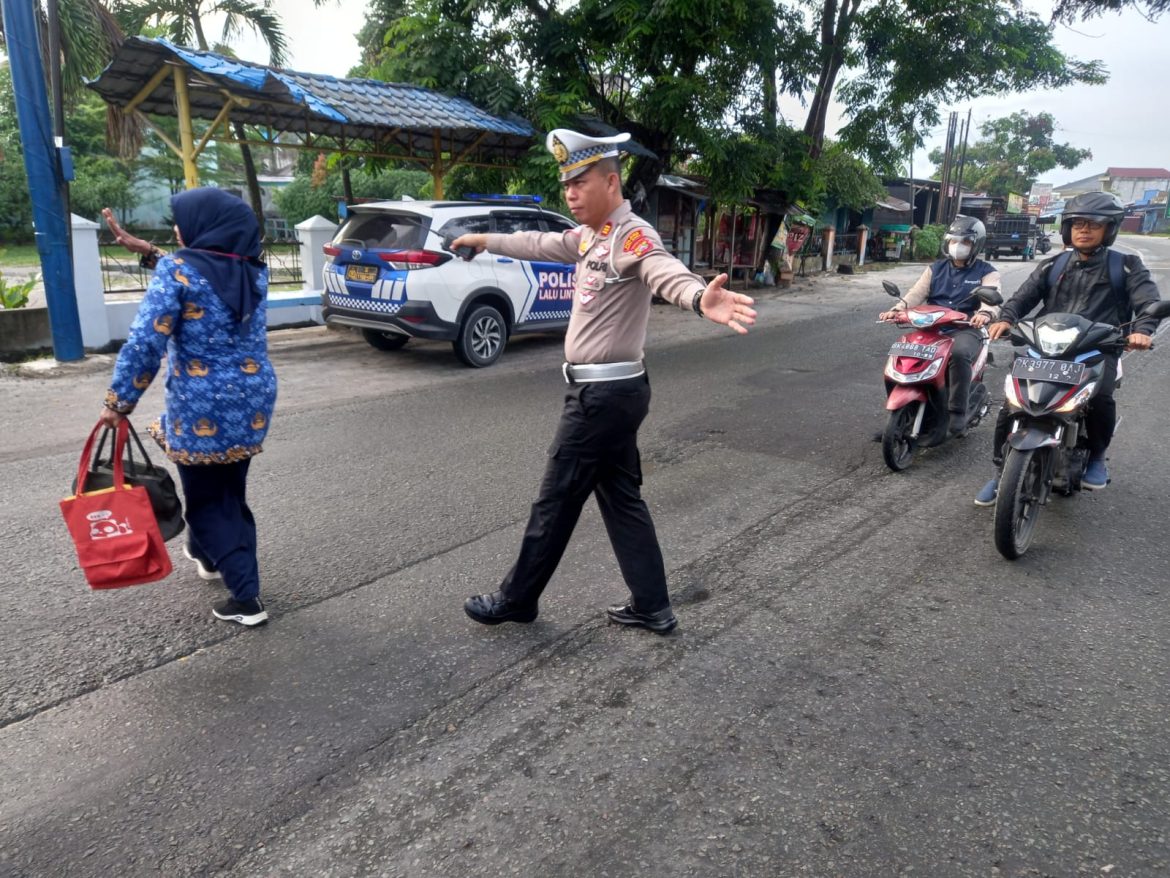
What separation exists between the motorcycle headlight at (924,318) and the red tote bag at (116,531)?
4.65 meters

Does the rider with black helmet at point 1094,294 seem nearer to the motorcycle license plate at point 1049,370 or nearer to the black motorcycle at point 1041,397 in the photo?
the black motorcycle at point 1041,397

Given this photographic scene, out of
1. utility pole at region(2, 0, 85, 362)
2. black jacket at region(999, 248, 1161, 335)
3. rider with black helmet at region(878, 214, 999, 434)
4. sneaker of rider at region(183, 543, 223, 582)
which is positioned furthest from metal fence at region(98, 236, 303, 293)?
black jacket at region(999, 248, 1161, 335)

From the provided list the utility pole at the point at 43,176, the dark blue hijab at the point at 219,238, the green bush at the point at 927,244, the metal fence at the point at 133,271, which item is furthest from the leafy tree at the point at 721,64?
the green bush at the point at 927,244

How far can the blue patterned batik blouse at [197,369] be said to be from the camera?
9.45ft

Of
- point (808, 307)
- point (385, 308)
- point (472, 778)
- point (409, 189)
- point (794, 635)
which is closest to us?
point (472, 778)

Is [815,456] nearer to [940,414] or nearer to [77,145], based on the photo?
[940,414]

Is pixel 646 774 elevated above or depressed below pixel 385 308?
below

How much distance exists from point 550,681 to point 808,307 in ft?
47.9

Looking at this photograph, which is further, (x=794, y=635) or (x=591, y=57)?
(x=591, y=57)

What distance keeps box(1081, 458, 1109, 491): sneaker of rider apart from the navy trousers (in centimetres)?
468

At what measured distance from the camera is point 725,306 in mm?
2555

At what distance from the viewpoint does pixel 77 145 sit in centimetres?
3194

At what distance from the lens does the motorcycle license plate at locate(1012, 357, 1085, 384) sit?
4.04 meters

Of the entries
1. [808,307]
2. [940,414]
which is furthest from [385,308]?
[808,307]
